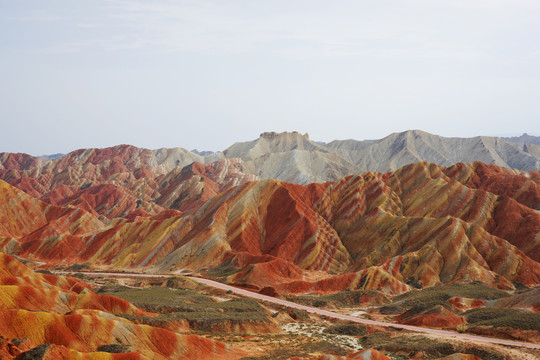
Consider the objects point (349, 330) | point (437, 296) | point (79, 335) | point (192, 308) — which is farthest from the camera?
point (437, 296)

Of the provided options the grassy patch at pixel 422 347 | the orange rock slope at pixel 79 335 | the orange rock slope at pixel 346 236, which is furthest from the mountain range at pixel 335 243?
the grassy patch at pixel 422 347

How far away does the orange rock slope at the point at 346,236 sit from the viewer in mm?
106625

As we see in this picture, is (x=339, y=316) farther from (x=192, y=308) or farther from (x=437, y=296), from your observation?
(x=192, y=308)

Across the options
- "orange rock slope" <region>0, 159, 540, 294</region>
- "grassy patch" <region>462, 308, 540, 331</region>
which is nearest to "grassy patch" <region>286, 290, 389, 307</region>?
"orange rock slope" <region>0, 159, 540, 294</region>

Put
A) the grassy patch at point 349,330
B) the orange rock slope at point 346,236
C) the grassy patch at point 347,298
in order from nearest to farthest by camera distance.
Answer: the grassy patch at point 349,330, the grassy patch at point 347,298, the orange rock slope at point 346,236

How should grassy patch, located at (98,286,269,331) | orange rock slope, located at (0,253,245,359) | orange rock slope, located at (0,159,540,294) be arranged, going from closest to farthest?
orange rock slope, located at (0,253,245,359) < grassy patch, located at (98,286,269,331) < orange rock slope, located at (0,159,540,294)

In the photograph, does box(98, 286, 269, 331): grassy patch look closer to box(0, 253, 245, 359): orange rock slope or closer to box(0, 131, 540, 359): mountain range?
box(0, 131, 540, 359): mountain range

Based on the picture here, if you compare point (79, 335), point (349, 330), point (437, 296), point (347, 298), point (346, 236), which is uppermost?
point (79, 335)

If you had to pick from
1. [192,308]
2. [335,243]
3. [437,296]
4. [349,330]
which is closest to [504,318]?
[349,330]

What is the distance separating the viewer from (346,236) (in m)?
135

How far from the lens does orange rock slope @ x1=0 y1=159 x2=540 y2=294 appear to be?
350 feet

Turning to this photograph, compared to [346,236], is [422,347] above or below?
below

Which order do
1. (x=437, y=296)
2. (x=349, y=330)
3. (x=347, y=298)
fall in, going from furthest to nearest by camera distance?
1. (x=347, y=298)
2. (x=437, y=296)
3. (x=349, y=330)

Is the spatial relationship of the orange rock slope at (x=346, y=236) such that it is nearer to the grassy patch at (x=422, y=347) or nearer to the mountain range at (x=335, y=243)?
the mountain range at (x=335, y=243)
